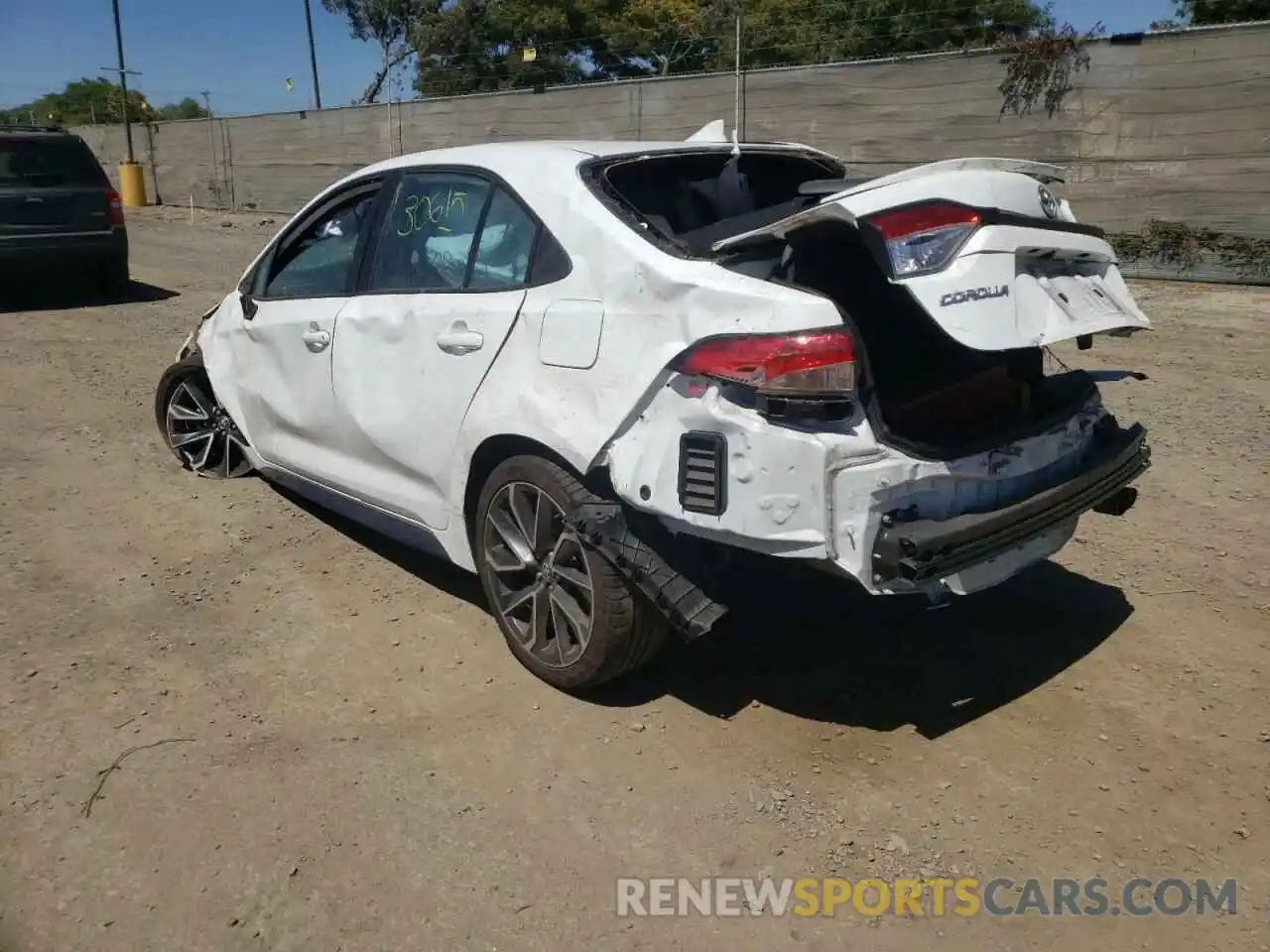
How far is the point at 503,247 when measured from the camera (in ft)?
11.7

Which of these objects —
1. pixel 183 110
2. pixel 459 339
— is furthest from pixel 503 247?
pixel 183 110

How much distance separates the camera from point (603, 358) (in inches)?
121

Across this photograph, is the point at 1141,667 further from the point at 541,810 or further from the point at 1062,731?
the point at 541,810

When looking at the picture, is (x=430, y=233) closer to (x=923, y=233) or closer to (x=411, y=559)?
(x=411, y=559)

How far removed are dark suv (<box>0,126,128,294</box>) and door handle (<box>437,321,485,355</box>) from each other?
30.5 ft

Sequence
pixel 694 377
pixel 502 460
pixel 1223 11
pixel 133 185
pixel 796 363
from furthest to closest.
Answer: pixel 133 185, pixel 1223 11, pixel 502 460, pixel 694 377, pixel 796 363

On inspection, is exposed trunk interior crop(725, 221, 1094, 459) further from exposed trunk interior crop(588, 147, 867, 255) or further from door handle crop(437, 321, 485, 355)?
door handle crop(437, 321, 485, 355)

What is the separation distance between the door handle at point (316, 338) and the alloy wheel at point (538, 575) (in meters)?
1.22

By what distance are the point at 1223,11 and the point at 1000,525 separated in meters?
23.7

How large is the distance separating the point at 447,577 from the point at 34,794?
177 centimetres

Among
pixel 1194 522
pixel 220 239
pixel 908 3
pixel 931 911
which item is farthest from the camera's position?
pixel 908 3

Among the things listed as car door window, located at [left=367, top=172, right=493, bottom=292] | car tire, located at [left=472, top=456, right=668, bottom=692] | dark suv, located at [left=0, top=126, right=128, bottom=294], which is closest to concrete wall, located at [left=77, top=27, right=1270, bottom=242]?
dark suv, located at [left=0, top=126, right=128, bottom=294]

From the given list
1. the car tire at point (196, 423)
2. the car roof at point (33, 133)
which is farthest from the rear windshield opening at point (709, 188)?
the car roof at point (33, 133)

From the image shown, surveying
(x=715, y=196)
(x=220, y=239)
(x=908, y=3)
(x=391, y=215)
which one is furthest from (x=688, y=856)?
(x=908, y=3)
